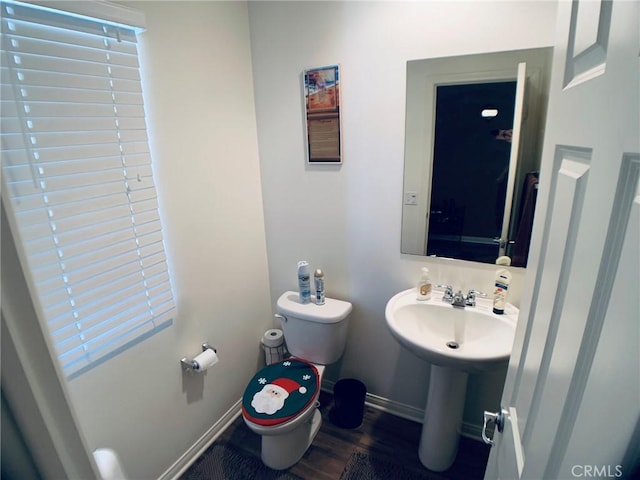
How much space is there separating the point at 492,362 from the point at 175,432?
1447 mm

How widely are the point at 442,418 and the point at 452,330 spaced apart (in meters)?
0.43

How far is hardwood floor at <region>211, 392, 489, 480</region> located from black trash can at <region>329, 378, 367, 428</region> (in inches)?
1.5

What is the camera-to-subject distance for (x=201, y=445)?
1.71m

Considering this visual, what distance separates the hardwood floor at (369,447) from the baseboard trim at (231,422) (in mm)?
28

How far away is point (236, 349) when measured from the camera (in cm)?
188

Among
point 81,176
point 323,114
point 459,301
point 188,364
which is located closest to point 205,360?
point 188,364

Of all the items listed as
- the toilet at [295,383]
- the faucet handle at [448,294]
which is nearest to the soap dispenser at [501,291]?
the faucet handle at [448,294]

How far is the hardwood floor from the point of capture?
1593 millimetres

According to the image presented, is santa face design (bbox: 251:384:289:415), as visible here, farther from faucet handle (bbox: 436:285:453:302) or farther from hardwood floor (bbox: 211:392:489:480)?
faucet handle (bbox: 436:285:453:302)

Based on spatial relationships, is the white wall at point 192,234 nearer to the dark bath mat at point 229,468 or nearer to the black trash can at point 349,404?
the dark bath mat at point 229,468

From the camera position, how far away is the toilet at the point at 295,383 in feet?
4.81

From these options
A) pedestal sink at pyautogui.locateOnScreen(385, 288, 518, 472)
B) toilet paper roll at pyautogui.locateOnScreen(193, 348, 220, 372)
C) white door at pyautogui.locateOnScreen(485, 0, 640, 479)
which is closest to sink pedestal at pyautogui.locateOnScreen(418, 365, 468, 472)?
pedestal sink at pyautogui.locateOnScreen(385, 288, 518, 472)

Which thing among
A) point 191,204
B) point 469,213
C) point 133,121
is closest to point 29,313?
point 133,121

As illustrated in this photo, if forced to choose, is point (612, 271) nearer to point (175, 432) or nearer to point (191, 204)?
point (191, 204)
